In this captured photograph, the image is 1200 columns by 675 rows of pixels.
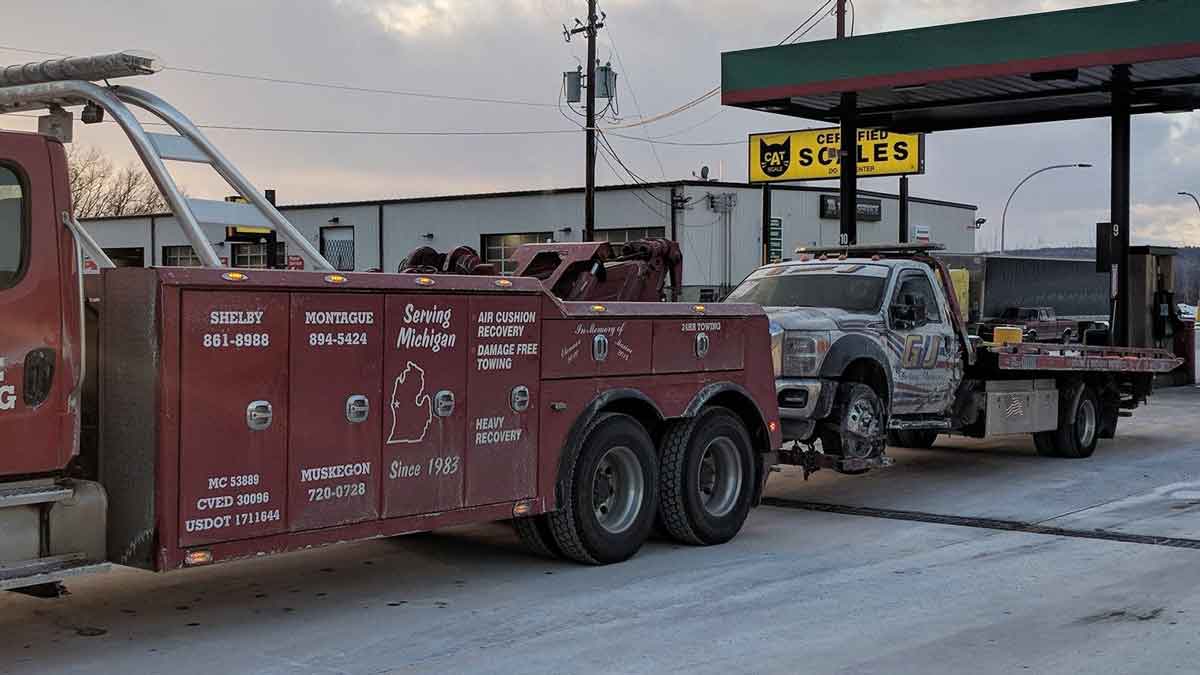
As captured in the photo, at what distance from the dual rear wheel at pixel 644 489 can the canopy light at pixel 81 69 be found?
12.4ft

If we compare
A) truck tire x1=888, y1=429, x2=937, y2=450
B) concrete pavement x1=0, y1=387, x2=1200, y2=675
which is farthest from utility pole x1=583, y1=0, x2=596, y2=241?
concrete pavement x1=0, y1=387, x2=1200, y2=675

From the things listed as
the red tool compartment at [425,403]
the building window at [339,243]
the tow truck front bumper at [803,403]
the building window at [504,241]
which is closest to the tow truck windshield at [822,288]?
the tow truck front bumper at [803,403]

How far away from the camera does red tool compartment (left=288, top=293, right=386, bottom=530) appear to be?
7531 millimetres

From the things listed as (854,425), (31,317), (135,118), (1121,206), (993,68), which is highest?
(993,68)

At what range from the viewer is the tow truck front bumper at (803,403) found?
1239 cm

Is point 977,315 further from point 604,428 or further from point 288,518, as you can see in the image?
point 288,518

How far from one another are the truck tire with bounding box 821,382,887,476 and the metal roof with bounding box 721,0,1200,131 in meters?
10.6

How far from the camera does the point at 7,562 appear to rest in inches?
262

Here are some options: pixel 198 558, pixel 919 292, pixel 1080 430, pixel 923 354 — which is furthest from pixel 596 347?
pixel 1080 430

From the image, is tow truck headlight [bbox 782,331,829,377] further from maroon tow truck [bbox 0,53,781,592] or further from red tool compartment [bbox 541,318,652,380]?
red tool compartment [bbox 541,318,652,380]

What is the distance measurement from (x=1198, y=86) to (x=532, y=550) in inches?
708

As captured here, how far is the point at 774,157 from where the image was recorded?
4012 cm

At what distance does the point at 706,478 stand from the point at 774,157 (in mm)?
30344

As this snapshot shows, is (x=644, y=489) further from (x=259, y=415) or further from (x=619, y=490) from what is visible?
(x=259, y=415)
